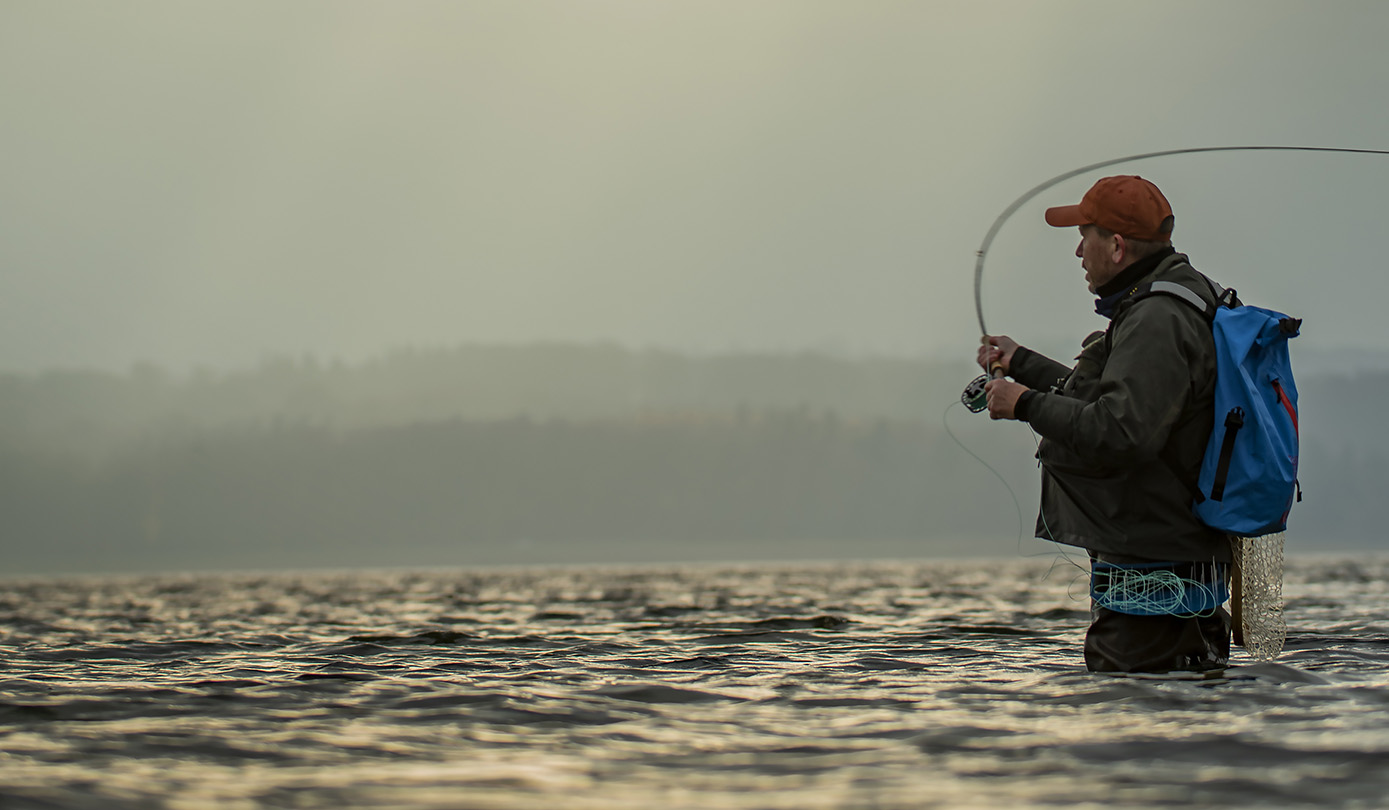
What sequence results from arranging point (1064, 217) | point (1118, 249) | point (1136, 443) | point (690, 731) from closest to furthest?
point (690, 731), point (1136, 443), point (1118, 249), point (1064, 217)

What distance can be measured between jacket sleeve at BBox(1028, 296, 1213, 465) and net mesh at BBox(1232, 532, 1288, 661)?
0.84 meters

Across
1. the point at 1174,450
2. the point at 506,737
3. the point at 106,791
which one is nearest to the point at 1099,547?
the point at 1174,450

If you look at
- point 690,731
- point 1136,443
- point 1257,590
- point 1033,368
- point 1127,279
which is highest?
point 1127,279

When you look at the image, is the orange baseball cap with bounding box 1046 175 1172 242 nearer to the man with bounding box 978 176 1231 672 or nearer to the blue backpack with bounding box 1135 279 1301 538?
the man with bounding box 978 176 1231 672

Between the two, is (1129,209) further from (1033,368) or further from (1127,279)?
(1033,368)

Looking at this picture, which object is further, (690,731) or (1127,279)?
(1127,279)

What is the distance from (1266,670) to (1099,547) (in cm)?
160

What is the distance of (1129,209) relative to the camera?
5977 mm

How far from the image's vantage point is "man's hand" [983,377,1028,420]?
5844 mm

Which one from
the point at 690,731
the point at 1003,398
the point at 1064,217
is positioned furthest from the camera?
the point at 1064,217

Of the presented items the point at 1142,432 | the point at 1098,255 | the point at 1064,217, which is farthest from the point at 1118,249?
the point at 1142,432

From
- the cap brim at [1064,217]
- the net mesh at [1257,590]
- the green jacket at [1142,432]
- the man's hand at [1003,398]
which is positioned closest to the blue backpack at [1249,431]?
the green jacket at [1142,432]

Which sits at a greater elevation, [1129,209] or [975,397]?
[1129,209]

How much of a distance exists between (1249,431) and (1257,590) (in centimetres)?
95
